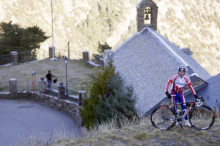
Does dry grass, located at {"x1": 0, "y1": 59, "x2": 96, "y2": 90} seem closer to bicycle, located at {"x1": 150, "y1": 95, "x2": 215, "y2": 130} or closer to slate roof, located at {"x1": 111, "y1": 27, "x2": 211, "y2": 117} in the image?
slate roof, located at {"x1": 111, "y1": 27, "x2": 211, "y2": 117}

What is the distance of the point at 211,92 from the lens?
1656 centimetres

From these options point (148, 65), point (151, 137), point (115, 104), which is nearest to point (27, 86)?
point (148, 65)

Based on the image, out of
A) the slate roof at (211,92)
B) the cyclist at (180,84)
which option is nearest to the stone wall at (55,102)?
the slate roof at (211,92)

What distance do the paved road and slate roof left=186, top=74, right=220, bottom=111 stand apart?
763cm

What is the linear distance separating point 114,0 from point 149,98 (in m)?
133

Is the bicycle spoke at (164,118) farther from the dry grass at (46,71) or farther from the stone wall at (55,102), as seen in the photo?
the dry grass at (46,71)

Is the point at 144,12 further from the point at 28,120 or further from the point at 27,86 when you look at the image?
the point at 27,86

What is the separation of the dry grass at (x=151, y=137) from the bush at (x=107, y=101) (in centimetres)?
681

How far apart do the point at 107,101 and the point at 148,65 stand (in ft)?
14.4

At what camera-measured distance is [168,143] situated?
823 centimetres

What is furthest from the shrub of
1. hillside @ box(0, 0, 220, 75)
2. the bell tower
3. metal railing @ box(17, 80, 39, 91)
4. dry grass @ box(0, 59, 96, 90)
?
hillside @ box(0, 0, 220, 75)

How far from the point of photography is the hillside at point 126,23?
119m

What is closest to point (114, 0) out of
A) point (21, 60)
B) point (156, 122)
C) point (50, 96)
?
point (21, 60)

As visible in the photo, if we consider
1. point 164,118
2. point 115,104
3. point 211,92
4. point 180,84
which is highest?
point 180,84
